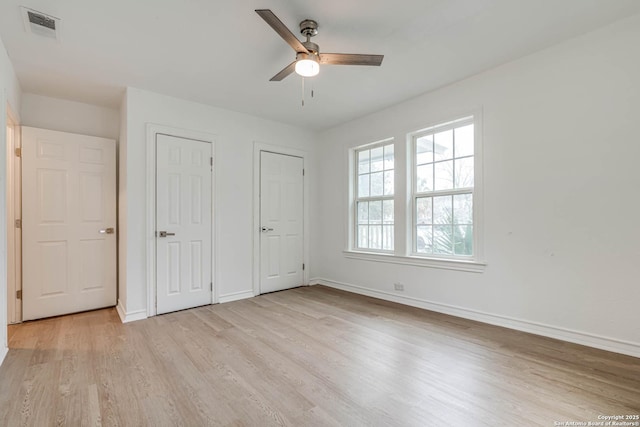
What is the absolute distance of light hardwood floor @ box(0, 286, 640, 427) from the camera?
5.57ft

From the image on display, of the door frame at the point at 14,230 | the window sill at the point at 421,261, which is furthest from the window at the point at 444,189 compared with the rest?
the door frame at the point at 14,230

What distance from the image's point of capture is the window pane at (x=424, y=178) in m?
3.66

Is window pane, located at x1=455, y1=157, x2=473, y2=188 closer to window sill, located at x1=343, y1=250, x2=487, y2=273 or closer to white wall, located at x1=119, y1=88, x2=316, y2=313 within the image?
window sill, located at x1=343, y1=250, x2=487, y2=273

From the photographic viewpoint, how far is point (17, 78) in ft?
9.98

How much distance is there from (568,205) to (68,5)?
4202mm

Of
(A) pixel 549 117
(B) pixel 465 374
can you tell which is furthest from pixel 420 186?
(B) pixel 465 374

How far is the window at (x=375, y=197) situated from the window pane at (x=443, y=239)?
64cm

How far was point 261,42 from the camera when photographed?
253 centimetres

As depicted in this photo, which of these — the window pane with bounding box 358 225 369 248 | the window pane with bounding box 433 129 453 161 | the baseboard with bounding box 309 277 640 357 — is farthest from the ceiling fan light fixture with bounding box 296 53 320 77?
the baseboard with bounding box 309 277 640 357

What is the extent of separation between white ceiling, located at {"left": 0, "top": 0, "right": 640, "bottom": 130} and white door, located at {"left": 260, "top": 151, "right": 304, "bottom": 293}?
4.15 ft

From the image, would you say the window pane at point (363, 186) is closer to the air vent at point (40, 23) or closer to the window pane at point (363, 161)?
the window pane at point (363, 161)

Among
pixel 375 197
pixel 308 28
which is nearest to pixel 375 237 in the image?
pixel 375 197

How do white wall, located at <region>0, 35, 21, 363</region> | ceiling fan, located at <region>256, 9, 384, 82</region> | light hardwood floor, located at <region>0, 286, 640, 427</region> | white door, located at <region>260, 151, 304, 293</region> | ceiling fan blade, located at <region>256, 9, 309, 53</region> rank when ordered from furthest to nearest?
white door, located at <region>260, 151, 304, 293</region>
white wall, located at <region>0, 35, 21, 363</region>
ceiling fan, located at <region>256, 9, 384, 82</region>
ceiling fan blade, located at <region>256, 9, 309, 53</region>
light hardwood floor, located at <region>0, 286, 640, 427</region>

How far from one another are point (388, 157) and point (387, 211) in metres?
0.76
